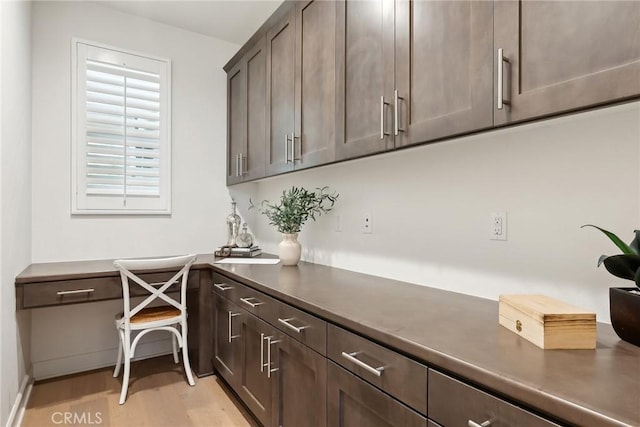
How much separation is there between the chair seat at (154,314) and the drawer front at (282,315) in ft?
1.51

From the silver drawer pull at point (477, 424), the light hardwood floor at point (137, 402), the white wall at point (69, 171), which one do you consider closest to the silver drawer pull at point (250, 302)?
the light hardwood floor at point (137, 402)

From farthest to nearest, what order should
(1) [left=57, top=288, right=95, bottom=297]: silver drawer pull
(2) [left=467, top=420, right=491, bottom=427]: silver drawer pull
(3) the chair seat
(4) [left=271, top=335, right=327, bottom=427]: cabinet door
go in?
(3) the chair seat, (1) [left=57, top=288, right=95, bottom=297]: silver drawer pull, (4) [left=271, top=335, right=327, bottom=427]: cabinet door, (2) [left=467, top=420, right=491, bottom=427]: silver drawer pull

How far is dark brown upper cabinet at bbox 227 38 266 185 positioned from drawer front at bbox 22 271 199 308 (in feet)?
3.31

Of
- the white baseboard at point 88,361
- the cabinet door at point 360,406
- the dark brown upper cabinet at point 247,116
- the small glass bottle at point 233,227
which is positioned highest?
the dark brown upper cabinet at point 247,116

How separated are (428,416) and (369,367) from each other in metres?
0.21

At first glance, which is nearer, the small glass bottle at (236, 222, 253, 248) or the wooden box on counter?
the wooden box on counter

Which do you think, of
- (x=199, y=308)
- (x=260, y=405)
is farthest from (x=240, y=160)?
(x=260, y=405)

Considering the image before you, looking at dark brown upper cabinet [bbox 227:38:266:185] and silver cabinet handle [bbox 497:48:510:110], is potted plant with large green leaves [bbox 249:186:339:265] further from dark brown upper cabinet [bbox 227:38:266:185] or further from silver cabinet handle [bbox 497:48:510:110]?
silver cabinet handle [bbox 497:48:510:110]

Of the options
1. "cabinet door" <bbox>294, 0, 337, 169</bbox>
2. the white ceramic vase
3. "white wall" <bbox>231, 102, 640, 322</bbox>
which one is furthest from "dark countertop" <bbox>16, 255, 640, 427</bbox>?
"cabinet door" <bbox>294, 0, 337, 169</bbox>

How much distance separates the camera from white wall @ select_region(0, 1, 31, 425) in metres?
1.70

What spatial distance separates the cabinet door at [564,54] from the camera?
0.82m

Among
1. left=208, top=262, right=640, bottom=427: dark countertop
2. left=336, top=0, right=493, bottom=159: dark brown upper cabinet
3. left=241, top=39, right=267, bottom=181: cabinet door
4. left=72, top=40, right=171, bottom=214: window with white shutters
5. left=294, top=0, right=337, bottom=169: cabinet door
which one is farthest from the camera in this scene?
left=72, top=40, right=171, bottom=214: window with white shutters

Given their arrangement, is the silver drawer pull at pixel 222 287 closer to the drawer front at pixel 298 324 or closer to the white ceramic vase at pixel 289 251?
the white ceramic vase at pixel 289 251

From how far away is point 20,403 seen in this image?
2.10 metres
